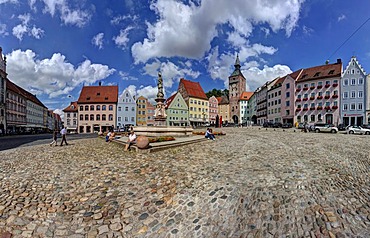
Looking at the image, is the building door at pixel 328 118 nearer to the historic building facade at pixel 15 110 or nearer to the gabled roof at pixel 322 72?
the gabled roof at pixel 322 72

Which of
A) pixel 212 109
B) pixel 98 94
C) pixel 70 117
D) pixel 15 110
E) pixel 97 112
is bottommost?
pixel 70 117

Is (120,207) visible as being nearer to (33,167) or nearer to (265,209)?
(265,209)

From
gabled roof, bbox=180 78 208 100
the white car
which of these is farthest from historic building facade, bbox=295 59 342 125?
→ gabled roof, bbox=180 78 208 100

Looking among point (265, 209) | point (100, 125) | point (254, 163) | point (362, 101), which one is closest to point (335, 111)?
point (362, 101)

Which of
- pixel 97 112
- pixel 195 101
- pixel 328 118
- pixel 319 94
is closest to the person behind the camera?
pixel 328 118

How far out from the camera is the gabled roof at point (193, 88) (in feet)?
274

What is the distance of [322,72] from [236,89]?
1956 inches

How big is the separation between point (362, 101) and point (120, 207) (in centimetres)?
6340

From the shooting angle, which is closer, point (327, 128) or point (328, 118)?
point (327, 128)

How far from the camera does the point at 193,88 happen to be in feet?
284

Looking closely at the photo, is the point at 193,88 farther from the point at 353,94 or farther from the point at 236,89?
the point at 353,94

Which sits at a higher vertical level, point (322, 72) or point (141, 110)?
point (322, 72)

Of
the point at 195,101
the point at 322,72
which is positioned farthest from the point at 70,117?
the point at 322,72

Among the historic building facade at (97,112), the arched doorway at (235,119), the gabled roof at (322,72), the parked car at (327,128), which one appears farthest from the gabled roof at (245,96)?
the parked car at (327,128)
